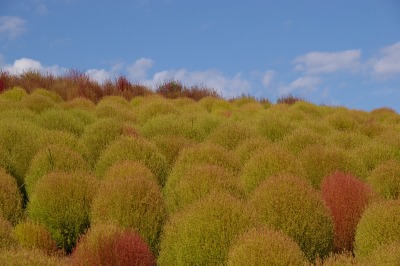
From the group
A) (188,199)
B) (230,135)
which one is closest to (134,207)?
(188,199)

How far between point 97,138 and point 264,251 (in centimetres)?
569

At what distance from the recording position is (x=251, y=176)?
708 cm

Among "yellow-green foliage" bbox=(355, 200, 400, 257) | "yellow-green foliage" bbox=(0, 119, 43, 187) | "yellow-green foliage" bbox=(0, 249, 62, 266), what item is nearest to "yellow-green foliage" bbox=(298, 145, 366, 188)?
"yellow-green foliage" bbox=(355, 200, 400, 257)

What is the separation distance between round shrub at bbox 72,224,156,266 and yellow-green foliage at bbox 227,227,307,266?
0.96m

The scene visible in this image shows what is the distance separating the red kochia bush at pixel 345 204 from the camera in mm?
6363

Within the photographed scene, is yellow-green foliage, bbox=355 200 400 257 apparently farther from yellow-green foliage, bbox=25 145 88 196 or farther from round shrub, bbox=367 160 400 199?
yellow-green foliage, bbox=25 145 88 196

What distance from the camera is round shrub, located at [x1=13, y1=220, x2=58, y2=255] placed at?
5.67m

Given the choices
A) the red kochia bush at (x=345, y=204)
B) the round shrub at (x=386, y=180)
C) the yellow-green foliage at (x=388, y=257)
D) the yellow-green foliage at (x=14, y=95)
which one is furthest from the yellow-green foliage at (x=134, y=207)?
the yellow-green foliage at (x=14, y=95)

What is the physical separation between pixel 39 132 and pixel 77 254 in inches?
192

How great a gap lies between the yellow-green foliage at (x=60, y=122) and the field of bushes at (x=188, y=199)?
0.03m

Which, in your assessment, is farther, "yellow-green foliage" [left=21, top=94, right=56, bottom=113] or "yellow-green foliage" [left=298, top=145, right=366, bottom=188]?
"yellow-green foliage" [left=21, top=94, right=56, bottom=113]

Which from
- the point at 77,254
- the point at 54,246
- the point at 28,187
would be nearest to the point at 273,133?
the point at 28,187

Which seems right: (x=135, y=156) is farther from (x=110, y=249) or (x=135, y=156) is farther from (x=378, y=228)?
(x=378, y=228)

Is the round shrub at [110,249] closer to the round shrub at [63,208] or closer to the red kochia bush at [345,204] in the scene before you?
the round shrub at [63,208]
